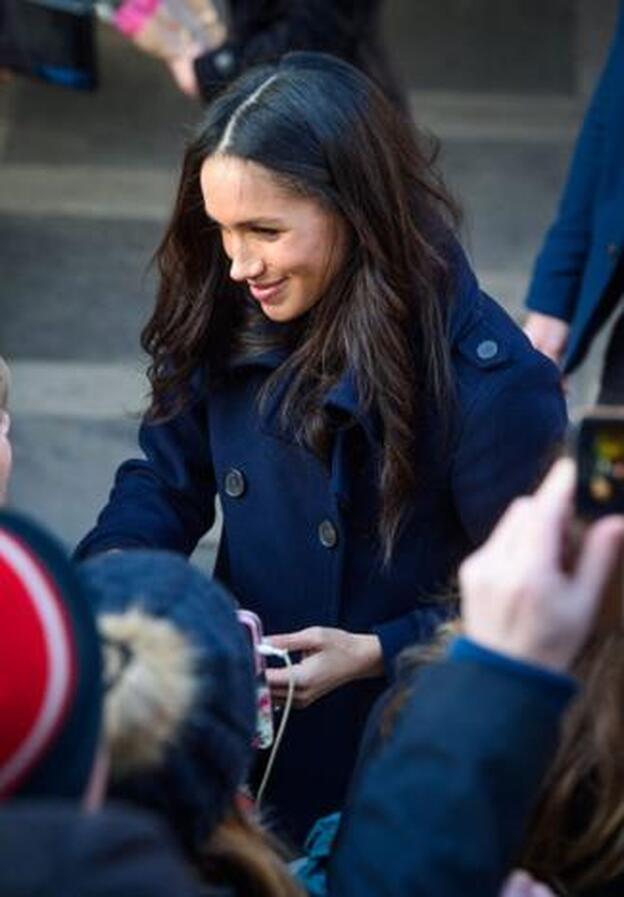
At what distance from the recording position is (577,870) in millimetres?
2385

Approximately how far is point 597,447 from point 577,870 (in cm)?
54

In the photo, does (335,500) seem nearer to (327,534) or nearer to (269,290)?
(327,534)

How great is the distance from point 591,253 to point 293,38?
1230mm

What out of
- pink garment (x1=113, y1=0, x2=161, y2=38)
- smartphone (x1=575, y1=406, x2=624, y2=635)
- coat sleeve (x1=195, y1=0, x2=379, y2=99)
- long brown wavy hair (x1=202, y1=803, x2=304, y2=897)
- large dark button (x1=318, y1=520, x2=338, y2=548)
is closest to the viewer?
smartphone (x1=575, y1=406, x2=624, y2=635)

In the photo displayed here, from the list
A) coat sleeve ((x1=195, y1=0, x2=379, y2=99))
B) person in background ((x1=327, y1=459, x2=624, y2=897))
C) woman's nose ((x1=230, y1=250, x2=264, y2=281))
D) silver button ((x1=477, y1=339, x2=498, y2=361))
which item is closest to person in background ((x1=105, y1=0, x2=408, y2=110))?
coat sleeve ((x1=195, y1=0, x2=379, y2=99))

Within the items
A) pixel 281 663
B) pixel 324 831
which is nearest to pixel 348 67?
pixel 281 663

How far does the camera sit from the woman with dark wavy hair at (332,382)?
3.27 metres

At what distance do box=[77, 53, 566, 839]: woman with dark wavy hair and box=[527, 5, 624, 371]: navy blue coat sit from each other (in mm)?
1200

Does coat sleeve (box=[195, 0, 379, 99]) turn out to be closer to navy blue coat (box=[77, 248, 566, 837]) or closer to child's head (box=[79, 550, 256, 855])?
navy blue coat (box=[77, 248, 566, 837])

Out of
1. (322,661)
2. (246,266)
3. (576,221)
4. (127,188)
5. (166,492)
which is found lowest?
(127,188)

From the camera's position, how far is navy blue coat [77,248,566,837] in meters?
3.28

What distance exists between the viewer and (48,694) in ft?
6.20

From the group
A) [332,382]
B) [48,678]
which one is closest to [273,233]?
[332,382]

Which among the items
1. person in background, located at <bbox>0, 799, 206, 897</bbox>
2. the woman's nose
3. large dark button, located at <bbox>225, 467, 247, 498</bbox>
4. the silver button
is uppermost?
the woman's nose
